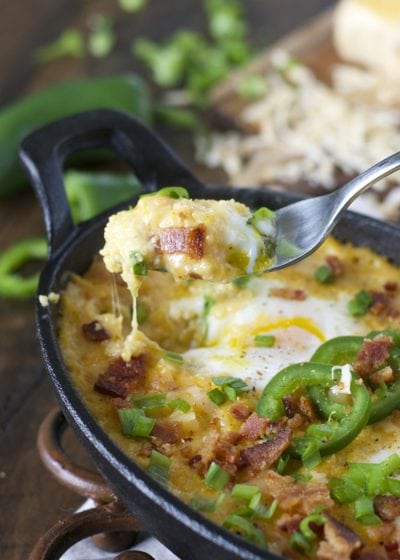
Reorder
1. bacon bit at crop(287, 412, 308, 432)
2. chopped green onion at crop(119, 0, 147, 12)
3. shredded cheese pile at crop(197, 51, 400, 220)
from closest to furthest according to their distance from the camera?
bacon bit at crop(287, 412, 308, 432), shredded cheese pile at crop(197, 51, 400, 220), chopped green onion at crop(119, 0, 147, 12)

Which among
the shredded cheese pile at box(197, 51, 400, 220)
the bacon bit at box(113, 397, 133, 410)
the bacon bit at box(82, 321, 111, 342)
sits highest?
the bacon bit at box(82, 321, 111, 342)

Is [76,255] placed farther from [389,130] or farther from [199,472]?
[389,130]

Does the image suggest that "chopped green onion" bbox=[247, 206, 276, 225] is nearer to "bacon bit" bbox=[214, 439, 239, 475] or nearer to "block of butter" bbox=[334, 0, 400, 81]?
"bacon bit" bbox=[214, 439, 239, 475]

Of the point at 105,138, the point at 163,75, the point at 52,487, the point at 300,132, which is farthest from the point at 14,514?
the point at 163,75

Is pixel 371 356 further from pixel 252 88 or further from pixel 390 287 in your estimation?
pixel 252 88

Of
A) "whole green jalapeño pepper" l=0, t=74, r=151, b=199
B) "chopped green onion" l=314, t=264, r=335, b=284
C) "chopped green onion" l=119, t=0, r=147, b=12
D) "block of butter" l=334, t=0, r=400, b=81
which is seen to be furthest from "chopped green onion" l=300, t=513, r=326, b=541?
"chopped green onion" l=119, t=0, r=147, b=12

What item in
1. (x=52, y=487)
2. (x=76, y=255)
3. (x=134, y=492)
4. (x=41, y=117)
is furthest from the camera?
(x=41, y=117)

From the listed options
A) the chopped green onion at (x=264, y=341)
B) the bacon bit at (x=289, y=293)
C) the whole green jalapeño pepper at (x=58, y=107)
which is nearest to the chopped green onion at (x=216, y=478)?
the chopped green onion at (x=264, y=341)
